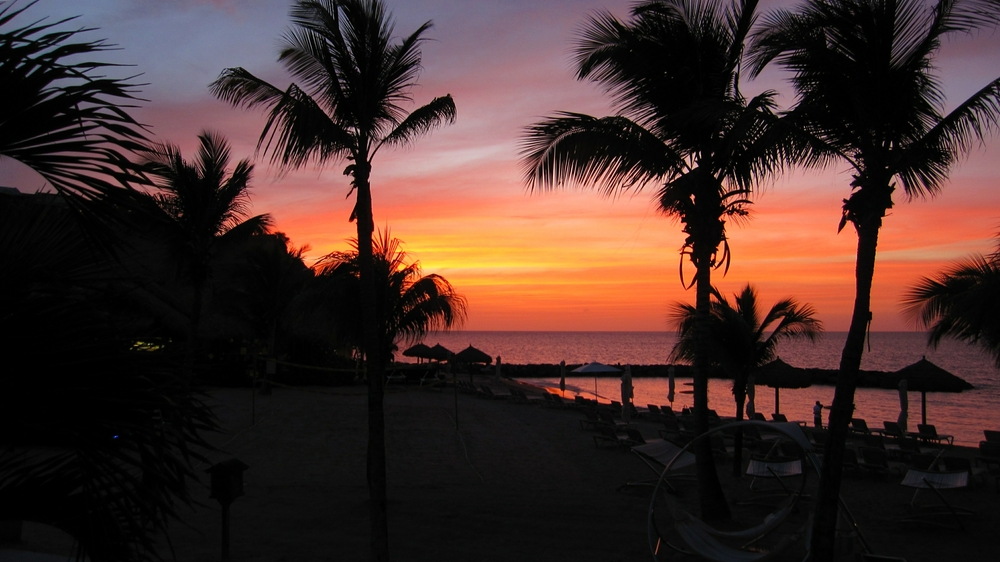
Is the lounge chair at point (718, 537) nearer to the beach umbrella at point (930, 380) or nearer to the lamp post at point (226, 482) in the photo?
the lamp post at point (226, 482)

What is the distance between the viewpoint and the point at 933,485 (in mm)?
9906

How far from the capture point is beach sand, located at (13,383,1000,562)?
838 centimetres

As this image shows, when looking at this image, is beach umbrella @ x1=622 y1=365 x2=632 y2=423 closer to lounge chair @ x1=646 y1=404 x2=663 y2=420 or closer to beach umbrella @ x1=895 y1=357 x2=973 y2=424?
lounge chair @ x1=646 y1=404 x2=663 y2=420

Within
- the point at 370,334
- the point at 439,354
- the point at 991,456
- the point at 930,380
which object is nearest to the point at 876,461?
the point at 991,456

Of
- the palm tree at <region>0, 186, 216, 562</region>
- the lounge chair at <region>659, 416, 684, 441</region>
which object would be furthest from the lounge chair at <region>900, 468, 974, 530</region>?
the palm tree at <region>0, 186, 216, 562</region>

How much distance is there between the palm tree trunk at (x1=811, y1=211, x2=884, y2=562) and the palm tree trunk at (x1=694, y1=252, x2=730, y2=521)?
2.51m

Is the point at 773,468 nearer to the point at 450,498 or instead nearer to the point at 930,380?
the point at 450,498

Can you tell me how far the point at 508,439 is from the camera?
17.6 meters

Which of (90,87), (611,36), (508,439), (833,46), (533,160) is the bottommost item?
(508,439)

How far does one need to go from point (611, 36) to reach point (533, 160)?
197cm

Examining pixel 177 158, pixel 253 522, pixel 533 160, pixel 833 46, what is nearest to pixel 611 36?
pixel 533 160

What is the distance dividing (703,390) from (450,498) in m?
4.47

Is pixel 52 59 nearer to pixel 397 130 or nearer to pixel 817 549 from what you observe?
pixel 397 130

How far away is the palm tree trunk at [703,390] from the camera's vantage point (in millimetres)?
9016
